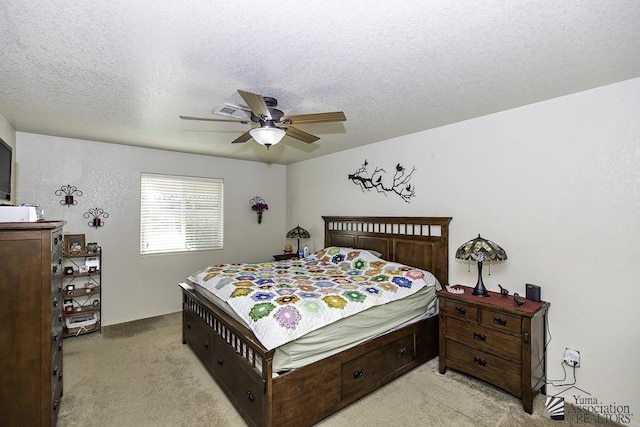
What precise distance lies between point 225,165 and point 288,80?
3311mm

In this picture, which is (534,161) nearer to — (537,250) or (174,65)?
(537,250)

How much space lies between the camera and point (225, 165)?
5242 millimetres

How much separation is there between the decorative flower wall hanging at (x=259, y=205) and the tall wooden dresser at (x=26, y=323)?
3652 mm

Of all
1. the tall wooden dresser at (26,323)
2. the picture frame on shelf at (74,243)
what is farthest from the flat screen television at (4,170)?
the picture frame on shelf at (74,243)

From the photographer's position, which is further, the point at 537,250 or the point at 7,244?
the point at 537,250

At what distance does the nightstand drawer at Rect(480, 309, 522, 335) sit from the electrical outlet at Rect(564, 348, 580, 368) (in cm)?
52

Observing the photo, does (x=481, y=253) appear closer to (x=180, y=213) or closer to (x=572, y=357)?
(x=572, y=357)

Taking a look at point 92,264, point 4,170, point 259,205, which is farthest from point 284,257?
point 4,170

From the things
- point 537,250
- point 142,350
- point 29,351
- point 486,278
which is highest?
point 537,250

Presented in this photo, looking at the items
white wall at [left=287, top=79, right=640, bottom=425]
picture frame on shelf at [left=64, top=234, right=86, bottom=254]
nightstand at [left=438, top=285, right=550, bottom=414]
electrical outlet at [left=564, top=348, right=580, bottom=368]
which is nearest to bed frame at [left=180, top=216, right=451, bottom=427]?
nightstand at [left=438, top=285, right=550, bottom=414]

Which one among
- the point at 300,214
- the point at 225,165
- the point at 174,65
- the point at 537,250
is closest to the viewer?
the point at 174,65

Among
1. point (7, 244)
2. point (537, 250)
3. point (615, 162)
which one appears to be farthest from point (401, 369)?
point (7, 244)

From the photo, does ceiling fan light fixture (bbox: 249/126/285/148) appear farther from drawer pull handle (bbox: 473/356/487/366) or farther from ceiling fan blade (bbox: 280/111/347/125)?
drawer pull handle (bbox: 473/356/487/366)

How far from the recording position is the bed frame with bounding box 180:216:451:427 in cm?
209
